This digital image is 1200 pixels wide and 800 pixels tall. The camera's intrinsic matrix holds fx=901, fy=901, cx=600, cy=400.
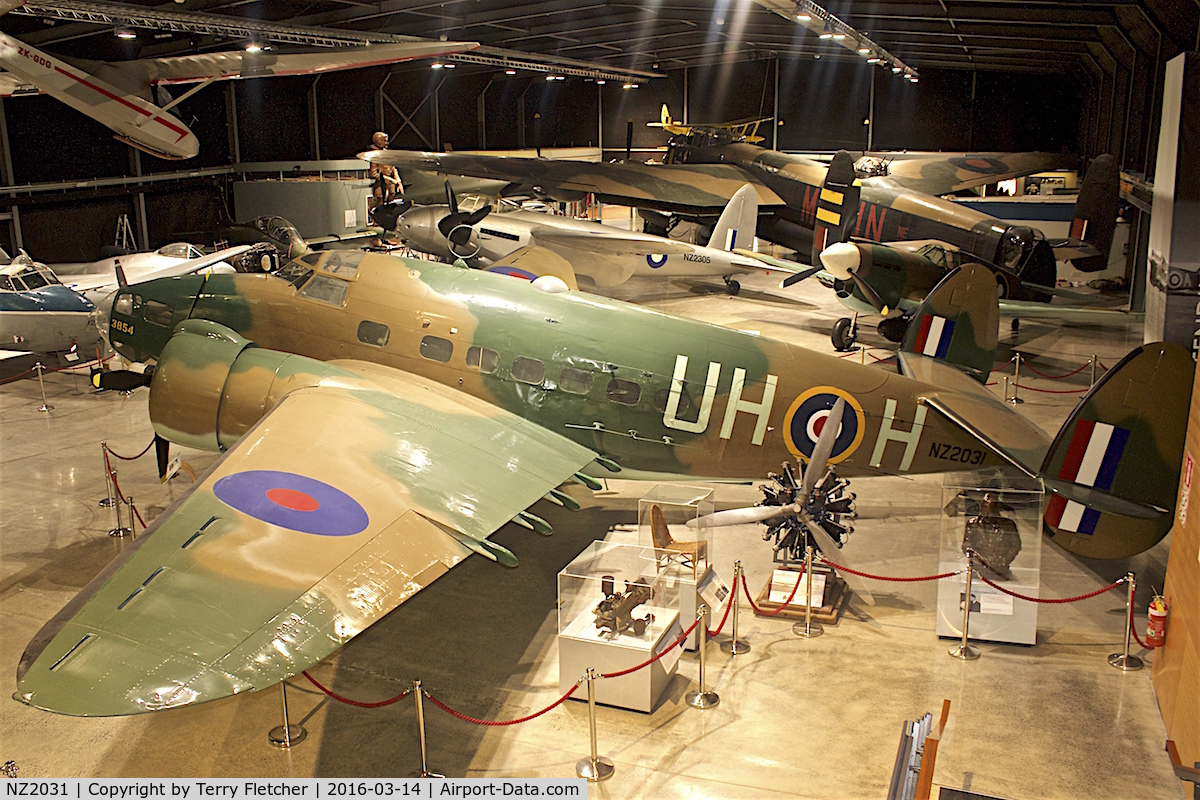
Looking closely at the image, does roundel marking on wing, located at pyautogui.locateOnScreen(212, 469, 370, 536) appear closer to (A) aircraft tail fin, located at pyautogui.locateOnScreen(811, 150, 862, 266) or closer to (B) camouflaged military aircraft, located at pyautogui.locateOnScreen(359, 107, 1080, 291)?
(A) aircraft tail fin, located at pyautogui.locateOnScreen(811, 150, 862, 266)

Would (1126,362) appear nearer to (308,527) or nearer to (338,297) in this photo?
(308,527)

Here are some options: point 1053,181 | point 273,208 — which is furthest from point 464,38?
point 1053,181

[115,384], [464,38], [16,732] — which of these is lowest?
[16,732]

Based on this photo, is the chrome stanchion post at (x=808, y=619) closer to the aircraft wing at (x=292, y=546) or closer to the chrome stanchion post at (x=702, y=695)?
the chrome stanchion post at (x=702, y=695)

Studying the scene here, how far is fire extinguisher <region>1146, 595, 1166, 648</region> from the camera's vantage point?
806cm

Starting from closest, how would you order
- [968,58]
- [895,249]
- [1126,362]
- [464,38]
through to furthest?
[1126,362], [895,249], [464,38], [968,58]

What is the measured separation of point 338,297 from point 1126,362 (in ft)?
28.8

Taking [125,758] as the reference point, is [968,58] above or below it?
above

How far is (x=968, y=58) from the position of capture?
35.8m

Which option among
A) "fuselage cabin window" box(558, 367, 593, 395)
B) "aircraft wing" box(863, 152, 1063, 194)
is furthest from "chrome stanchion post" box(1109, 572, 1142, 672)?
"aircraft wing" box(863, 152, 1063, 194)

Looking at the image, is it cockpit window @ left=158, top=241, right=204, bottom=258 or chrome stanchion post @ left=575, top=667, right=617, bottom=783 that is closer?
chrome stanchion post @ left=575, top=667, right=617, bottom=783

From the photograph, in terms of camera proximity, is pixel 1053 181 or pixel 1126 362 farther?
pixel 1053 181

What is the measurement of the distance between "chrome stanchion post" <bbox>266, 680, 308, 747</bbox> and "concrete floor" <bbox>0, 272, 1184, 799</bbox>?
7 centimetres

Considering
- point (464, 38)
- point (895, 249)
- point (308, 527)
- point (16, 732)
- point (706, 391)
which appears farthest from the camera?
point (464, 38)
